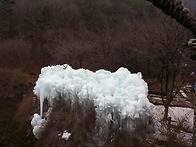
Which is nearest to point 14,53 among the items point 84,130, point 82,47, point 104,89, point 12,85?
point 12,85

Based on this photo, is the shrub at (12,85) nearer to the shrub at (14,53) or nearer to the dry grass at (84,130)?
the shrub at (14,53)

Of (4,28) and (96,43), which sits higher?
(4,28)

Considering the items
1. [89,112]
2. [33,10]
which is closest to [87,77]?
[89,112]

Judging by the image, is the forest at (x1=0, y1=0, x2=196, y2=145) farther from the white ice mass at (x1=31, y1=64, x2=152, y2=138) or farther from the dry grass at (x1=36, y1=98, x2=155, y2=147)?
the dry grass at (x1=36, y1=98, x2=155, y2=147)

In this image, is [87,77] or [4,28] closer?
[87,77]

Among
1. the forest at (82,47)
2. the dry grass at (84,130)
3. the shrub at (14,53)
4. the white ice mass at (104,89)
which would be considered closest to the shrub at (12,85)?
the forest at (82,47)

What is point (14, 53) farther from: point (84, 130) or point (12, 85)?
point (84, 130)

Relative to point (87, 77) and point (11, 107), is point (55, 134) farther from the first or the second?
point (11, 107)
